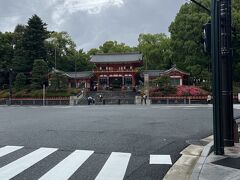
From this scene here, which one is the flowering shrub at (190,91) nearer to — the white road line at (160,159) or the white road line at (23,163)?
the white road line at (160,159)

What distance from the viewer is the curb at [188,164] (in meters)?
6.21

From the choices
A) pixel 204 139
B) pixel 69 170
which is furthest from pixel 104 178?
pixel 204 139

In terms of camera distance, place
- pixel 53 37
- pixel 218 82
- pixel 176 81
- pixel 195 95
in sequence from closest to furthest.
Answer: pixel 218 82
pixel 195 95
pixel 176 81
pixel 53 37

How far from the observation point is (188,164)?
282 inches

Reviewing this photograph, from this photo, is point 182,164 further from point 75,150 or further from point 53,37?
point 53,37

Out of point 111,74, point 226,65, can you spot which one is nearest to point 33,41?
point 111,74

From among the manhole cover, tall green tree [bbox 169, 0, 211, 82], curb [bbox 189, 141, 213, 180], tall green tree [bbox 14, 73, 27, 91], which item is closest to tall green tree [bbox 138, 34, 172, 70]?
tall green tree [bbox 169, 0, 211, 82]

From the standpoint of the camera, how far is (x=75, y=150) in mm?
8562

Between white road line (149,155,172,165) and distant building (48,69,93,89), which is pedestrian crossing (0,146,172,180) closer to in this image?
white road line (149,155,172,165)

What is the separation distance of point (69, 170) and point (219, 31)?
465 centimetres

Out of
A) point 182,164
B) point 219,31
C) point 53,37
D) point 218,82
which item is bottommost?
point 182,164

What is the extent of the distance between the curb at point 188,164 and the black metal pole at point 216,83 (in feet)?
1.58

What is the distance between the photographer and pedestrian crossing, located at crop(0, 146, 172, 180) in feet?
20.1

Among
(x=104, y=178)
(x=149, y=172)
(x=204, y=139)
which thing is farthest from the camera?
(x=204, y=139)
